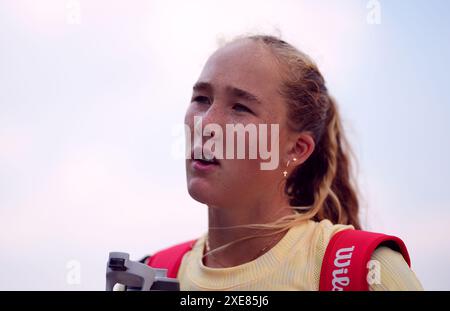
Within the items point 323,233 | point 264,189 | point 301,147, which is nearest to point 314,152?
point 301,147

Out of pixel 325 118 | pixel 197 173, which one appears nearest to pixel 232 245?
pixel 197 173

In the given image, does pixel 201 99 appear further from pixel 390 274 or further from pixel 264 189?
pixel 390 274

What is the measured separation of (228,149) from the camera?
10.6ft

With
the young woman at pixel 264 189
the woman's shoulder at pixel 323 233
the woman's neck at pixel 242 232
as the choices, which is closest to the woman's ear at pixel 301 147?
the young woman at pixel 264 189

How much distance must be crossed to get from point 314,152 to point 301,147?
34 centimetres

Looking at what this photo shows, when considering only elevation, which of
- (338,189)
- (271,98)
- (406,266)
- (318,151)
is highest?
(271,98)

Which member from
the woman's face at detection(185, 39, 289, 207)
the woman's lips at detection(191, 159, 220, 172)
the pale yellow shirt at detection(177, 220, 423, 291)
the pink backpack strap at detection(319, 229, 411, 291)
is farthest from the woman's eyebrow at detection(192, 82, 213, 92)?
the pink backpack strap at detection(319, 229, 411, 291)

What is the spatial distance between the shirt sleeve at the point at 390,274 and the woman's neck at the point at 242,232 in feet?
2.11

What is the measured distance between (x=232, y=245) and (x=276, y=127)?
2.28 ft

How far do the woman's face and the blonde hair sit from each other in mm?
114

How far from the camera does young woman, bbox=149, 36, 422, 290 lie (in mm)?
3209

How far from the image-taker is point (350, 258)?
2.92m

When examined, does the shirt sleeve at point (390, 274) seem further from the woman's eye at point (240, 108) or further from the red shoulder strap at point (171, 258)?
the red shoulder strap at point (171, 258)
